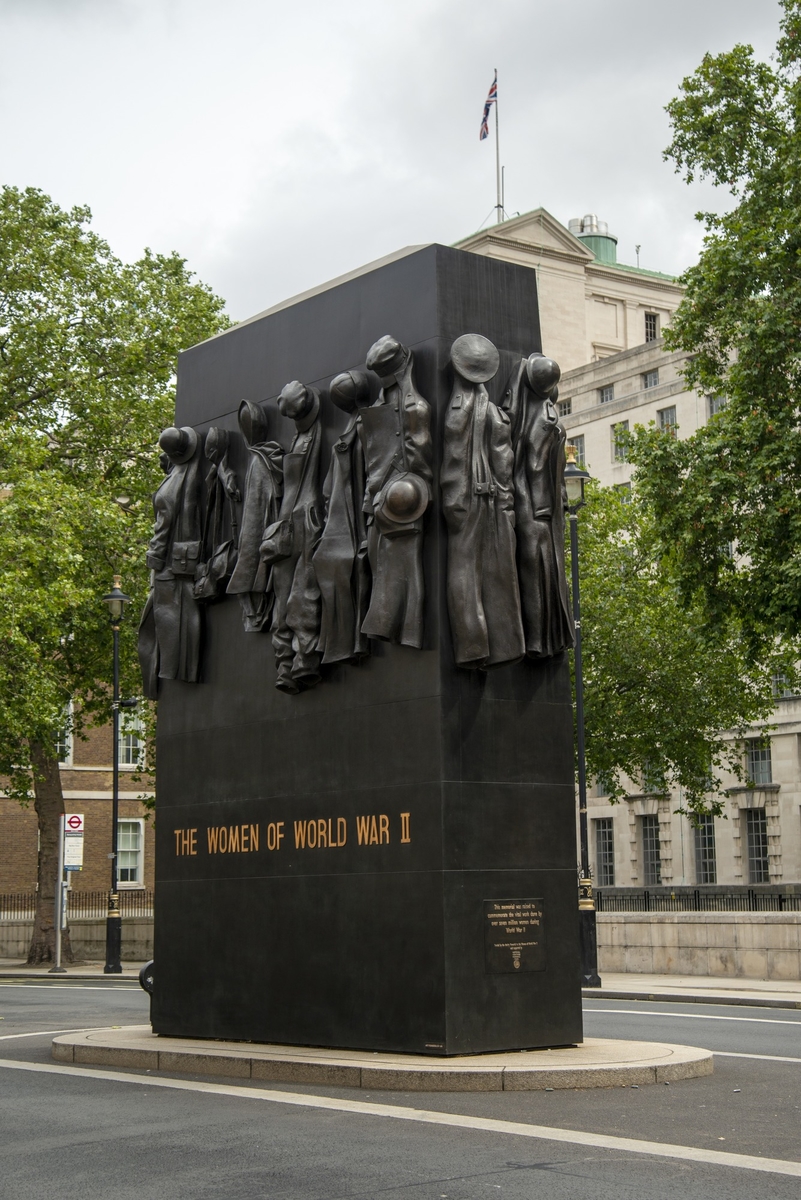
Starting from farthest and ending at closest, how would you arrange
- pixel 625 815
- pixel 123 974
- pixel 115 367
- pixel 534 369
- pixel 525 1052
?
pixel 625 815 < pixel 115 367 < pixel 123 974 < pixel 534 369 < pixel 525 1052

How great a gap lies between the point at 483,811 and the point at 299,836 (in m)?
1.92

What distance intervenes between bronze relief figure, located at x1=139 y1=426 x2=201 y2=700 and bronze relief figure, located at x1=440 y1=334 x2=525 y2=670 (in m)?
3.39

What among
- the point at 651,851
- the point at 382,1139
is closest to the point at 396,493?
the point at 382,1139

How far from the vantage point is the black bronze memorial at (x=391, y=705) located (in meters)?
11.4

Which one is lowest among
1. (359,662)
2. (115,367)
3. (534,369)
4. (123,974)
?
(123,974)

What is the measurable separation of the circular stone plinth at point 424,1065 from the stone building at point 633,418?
35.6m

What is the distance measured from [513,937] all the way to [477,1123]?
2.52 metres

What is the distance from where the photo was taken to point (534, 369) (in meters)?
12.1

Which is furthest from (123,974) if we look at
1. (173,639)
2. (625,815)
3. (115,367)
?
(625,815)

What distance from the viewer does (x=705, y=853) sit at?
63844 millimetres

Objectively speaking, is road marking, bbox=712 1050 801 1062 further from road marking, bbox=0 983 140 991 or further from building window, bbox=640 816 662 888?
building window, bbox=640 816 662 888

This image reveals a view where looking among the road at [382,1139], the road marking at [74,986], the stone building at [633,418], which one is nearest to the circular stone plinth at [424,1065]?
the road at [382,1139]

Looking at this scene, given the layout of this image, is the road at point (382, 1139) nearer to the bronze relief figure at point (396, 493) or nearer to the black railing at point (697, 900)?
the bronze relief figure at point (396, 493)

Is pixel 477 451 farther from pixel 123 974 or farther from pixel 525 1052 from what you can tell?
pixel 123 974
